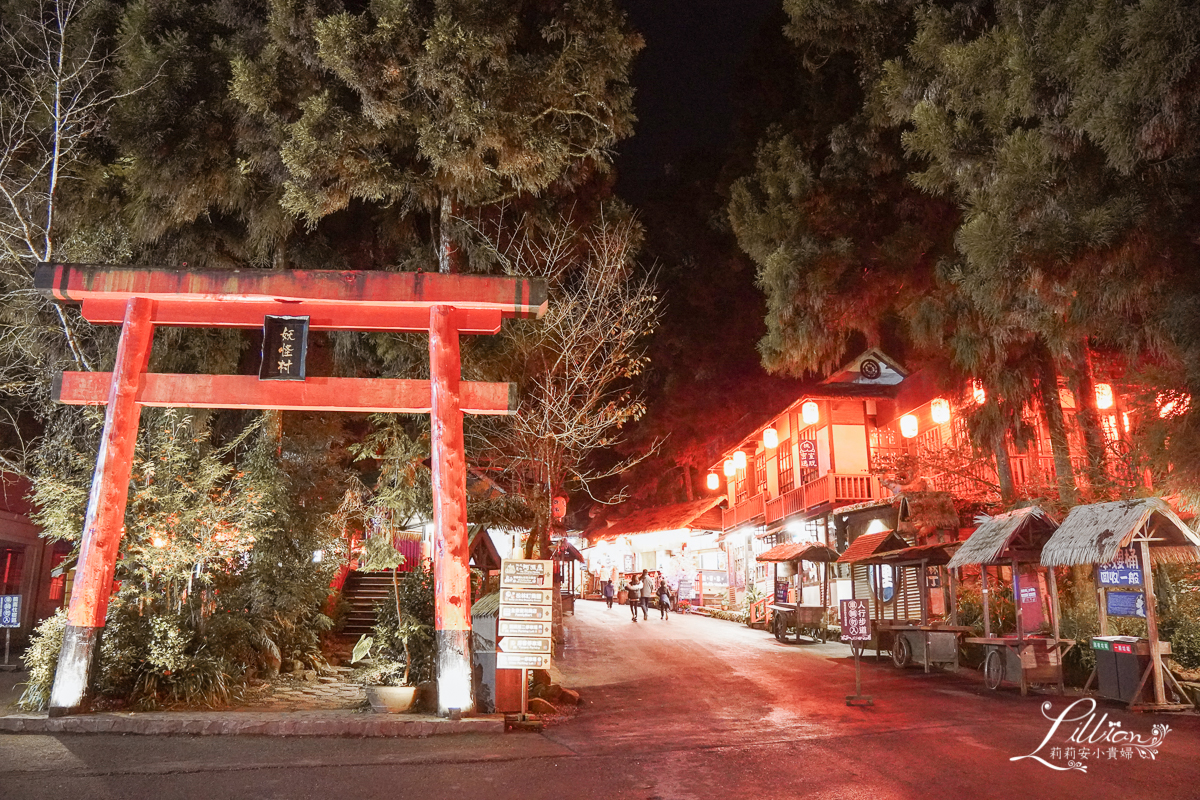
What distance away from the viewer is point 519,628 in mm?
9180

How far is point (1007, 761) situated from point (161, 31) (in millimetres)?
15893

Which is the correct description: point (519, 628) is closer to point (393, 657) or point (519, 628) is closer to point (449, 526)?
point (449, 526)

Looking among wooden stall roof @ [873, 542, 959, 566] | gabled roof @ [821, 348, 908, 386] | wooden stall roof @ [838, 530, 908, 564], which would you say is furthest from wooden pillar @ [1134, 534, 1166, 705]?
gabled roof @ [821, 348, 908, 386]

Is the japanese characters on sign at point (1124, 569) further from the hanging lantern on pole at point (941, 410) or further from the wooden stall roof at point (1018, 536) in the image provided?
the hanging lantern on pole at point (941, 410)

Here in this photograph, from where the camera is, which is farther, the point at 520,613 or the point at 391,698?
the point at 520,613

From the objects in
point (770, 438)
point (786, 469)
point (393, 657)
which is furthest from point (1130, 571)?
point (786, 469)

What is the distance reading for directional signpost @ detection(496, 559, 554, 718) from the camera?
9133 millimetres

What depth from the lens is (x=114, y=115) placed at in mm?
13008

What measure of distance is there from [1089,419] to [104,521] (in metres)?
15.7

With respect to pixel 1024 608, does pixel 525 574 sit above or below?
above

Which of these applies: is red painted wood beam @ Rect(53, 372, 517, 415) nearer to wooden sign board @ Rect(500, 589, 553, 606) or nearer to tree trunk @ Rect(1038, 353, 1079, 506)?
wooden sign board @ Rect(500, 589, 553, 606)

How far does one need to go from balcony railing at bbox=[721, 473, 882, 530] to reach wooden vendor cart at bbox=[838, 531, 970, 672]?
2804 mm

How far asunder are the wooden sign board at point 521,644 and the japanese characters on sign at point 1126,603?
735 centimetres

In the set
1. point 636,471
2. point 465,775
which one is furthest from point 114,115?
point 636,471
